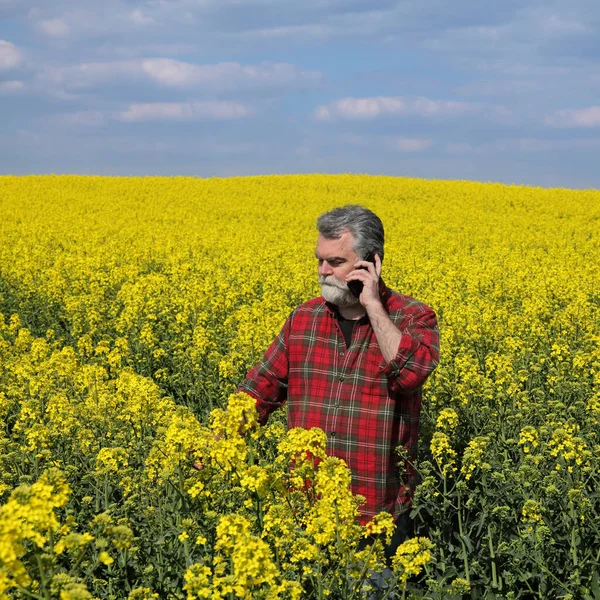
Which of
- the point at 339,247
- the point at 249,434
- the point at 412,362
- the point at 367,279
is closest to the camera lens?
the point at 249,434

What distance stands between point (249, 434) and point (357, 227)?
1227 millimetres

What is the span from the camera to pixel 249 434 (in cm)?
358

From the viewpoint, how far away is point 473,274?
1350 centimetres

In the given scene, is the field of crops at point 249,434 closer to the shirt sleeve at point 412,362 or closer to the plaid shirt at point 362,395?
the plaid shirt at point 362,395

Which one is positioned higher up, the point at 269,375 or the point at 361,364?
the point at 361,364

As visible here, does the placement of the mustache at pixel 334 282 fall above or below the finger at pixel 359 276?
below

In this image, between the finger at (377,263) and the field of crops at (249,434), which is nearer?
the field of crops at (249,434)

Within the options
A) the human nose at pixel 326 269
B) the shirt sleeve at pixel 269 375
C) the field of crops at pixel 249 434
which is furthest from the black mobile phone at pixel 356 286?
the field of crops at pixel 249 434

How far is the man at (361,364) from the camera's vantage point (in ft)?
13.3

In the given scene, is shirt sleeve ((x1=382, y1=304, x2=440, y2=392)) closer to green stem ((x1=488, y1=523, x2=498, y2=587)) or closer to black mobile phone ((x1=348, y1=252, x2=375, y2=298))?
black mobile phone ((x1=348, y1=252, x2=375, y2=298))

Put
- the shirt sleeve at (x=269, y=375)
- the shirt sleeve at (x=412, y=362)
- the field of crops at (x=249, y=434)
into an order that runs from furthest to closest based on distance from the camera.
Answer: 1. the shirt sleeve at (x=269, y=375)
2. the shirt sleeve at (x=412, y=362)
3. the field of crops at (x=249, y=434)

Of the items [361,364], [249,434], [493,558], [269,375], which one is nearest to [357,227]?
[361,364]

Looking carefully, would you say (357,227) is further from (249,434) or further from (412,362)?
(249,434)

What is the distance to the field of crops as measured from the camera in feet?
10.3
